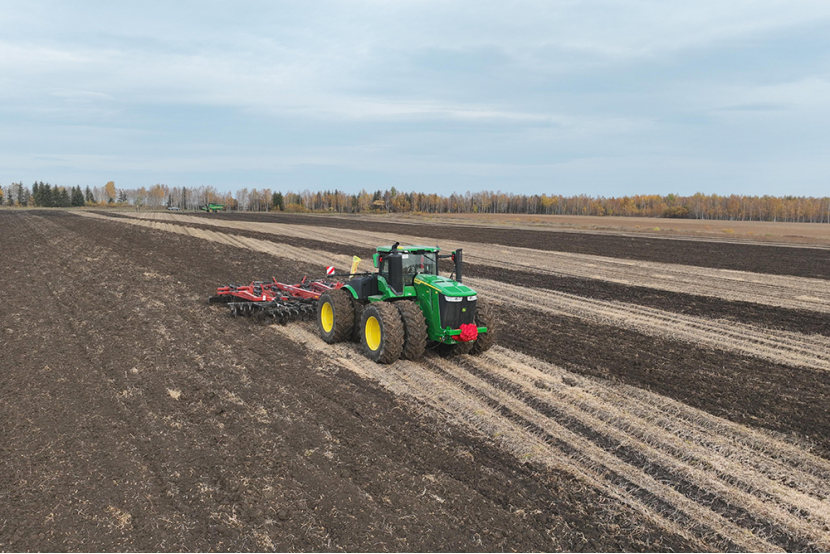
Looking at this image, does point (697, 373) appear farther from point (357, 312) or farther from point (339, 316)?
point (339, 316)

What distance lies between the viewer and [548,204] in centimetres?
18225

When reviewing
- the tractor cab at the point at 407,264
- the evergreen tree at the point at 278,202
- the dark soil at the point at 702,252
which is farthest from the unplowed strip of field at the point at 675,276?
the evergreen tree at the point at 278,202

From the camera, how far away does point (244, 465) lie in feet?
18.0

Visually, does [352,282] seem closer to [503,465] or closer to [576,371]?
[576,371]

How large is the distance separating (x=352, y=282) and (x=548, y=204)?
593 ft

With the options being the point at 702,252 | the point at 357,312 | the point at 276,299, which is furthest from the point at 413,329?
the point at 702,252

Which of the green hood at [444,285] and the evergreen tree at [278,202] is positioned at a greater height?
the evergreen tree at [278,202]

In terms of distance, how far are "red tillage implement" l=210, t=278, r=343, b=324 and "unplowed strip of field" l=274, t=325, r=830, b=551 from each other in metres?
3.14

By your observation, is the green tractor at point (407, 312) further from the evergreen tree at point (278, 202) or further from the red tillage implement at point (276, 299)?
the evergreen tree at point (278, 202)

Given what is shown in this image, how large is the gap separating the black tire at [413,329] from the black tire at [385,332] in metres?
0.11

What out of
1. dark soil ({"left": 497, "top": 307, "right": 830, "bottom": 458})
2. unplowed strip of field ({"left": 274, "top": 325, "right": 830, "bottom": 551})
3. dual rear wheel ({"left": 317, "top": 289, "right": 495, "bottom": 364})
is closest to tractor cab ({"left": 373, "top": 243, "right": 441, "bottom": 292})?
dual rear wheel ({"left": 317, "top": 289, "right": 495, "bottom": 364})

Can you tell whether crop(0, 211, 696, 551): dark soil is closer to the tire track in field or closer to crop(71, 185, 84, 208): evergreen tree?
the tire track in field

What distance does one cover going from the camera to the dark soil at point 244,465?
445 centimetres

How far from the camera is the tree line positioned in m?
142
